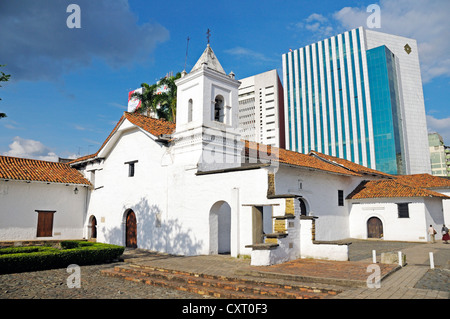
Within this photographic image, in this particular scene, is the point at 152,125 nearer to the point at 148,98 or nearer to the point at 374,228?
the point at 148,98

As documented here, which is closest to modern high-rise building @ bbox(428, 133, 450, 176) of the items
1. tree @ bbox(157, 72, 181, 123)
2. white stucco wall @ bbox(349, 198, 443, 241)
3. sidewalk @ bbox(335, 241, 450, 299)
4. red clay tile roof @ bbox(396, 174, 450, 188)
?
red clay tile roof @ bbox(396, 174, 450, 188)

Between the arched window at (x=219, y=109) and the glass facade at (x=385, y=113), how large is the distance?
52325 millimetres

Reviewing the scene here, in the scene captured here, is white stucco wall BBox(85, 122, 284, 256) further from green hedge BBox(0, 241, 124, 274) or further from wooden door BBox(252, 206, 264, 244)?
green hedge BBox(0, 241, 124, 274)

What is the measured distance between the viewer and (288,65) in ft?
247

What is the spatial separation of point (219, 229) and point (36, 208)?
467 inches

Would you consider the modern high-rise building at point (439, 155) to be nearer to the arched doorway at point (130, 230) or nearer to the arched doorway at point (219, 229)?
the arched doorway at point (219, 229)

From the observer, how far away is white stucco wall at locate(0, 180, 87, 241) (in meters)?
18.0

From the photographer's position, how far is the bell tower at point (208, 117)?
14.6 meters

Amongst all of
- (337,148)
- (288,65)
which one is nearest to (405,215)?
(337,148)

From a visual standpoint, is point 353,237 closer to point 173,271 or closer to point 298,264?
point 298,264

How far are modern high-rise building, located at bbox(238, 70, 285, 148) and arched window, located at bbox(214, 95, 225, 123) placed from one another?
63.8m

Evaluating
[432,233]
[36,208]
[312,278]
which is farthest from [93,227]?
[432,233]

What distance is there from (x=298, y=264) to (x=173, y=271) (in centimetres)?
398
